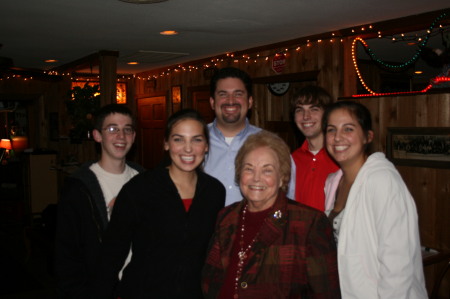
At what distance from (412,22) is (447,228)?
218 cm

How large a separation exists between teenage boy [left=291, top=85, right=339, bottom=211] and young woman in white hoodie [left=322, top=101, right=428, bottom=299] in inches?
19.8

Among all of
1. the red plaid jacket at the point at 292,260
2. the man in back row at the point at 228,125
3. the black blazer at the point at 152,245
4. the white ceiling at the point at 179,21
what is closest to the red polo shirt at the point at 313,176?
the man in back row at the point at 228,125

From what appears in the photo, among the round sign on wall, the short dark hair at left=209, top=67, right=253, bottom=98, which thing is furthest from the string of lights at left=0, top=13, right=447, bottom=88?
the short dark hair at left=209, top=67, right=253, bottom=98

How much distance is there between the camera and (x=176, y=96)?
873 cm

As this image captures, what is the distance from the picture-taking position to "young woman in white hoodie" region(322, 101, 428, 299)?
67.4 inches

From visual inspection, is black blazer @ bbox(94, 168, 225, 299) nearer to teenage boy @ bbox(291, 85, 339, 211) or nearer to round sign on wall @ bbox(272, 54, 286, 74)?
teenage boy @ bbox(291, 85, 339, 211)

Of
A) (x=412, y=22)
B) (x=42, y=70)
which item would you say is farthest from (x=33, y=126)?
(x=412, y=22)

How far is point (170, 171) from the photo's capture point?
2.07 metres

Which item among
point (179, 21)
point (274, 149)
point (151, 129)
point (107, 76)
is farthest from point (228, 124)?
point (151, 129)

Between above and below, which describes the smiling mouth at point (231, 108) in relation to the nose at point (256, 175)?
above

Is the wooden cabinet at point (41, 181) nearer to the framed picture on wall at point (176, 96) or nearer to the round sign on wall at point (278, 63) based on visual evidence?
the framed picture on wall at point (176, 96)

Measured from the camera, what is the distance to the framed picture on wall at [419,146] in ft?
13.6

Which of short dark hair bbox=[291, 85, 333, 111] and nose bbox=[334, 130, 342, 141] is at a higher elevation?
short dark hair bbox=[291, 85, 333, 111]

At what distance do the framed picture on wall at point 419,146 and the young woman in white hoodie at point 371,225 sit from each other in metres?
2.56
